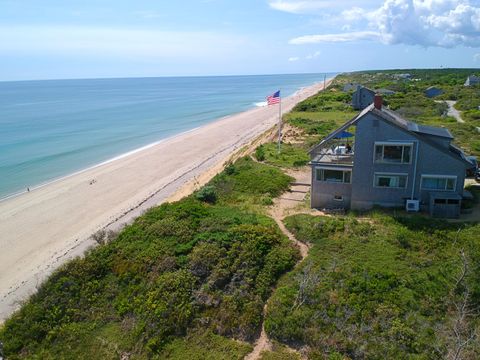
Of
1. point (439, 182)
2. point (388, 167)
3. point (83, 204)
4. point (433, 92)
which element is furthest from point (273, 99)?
point (433, 92)

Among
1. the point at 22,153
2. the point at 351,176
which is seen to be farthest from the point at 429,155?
the point at 22,153

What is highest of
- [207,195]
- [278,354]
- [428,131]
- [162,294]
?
[428,131]

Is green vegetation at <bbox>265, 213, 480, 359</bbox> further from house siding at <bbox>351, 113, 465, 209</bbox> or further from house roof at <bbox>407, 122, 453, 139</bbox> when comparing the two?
house roof at <bbox>407, 122, 453, 139</bbox>

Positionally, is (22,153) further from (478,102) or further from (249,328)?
(478,102)

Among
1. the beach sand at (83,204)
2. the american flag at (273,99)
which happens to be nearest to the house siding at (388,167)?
the beach sand at (83,204)

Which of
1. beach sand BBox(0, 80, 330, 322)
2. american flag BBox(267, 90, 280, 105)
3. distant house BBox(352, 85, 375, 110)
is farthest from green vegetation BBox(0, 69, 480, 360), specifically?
distant house BBox(352, 85, 375, 110)

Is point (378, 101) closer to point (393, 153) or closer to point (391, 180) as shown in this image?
point (393, 153)
